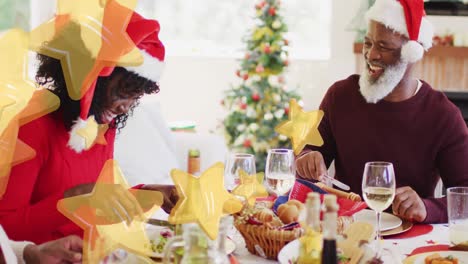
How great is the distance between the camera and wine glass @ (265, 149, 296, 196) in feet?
5.22

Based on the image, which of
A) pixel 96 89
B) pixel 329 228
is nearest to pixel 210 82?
pixel 96 89

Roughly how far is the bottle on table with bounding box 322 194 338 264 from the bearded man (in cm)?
107

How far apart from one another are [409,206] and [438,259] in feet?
1.07

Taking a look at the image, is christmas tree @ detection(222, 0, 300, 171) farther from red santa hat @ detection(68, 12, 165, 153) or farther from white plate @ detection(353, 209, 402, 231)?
red santa hat @ detection(68, 12, 165, 153)

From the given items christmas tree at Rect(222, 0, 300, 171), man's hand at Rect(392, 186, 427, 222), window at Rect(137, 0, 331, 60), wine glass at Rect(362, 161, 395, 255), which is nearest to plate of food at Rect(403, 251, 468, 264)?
wine glass at Rect(362, 161, 395, 255)

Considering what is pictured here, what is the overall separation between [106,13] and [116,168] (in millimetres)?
331

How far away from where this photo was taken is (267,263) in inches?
51.3

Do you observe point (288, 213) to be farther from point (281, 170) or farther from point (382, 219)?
point (382, 219)

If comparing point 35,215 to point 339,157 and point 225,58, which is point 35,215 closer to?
point 339,157

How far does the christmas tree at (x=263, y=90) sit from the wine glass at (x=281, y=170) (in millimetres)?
3192

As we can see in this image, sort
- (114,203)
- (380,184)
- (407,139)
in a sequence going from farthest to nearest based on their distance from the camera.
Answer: (407,139) → (380,184) → (114,203)

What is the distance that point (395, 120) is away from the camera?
205 centimetres

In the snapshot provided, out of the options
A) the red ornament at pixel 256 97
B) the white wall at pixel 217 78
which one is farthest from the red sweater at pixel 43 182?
the white wall at pixel 217 78

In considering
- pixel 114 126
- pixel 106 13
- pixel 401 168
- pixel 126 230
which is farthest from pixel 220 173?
pixel 401 168
